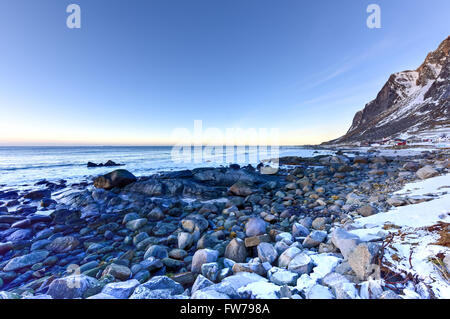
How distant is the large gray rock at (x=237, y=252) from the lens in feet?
11.2

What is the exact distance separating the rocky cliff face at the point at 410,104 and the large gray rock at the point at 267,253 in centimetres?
8186

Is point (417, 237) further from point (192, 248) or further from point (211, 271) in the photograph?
point (192, 248)

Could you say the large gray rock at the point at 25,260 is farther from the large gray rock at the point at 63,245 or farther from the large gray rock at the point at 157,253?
the large gray rock at the point at 157,253

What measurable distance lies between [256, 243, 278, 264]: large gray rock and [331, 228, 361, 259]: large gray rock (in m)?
1.10

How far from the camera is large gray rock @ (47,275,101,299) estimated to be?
2625mm

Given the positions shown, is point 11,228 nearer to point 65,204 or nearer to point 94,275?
point 65,204

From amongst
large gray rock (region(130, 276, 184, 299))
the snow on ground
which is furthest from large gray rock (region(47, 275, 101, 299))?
the snow on ground

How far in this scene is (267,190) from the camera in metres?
9.80

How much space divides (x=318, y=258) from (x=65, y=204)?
11084 mm

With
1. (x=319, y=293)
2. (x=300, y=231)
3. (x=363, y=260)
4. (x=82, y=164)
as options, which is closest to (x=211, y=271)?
(x=319, y=293)

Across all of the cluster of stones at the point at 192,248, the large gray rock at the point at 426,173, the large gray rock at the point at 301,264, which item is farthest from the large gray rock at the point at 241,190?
the large gray rock at the point at 426,173

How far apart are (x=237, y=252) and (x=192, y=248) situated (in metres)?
1.45
